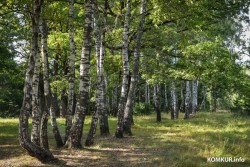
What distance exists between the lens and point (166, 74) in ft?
63.1

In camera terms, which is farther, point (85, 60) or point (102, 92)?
point (102, 92)

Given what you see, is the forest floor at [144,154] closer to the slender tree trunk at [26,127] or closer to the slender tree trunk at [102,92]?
the slender tree trunk at [26,127]

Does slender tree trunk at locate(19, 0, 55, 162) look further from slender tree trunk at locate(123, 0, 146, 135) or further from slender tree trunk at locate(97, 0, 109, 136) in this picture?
slender tree trunk at locate(123, 0, 146, 135)

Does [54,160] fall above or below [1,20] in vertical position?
below

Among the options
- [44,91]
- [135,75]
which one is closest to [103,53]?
[135,75]

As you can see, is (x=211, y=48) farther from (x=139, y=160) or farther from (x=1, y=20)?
(x=1, y=20)

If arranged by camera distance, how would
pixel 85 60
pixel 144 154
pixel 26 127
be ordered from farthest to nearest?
pixel 85 60
pixel 144 154
pixel 26 127

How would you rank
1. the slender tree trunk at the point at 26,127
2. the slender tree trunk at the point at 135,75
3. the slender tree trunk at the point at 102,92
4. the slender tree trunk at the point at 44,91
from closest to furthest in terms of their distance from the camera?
the slender tree trunk at the point at 26,127
the slender tree trunk at the point at 44,91
the slender tree trunk at the point at 102,92
the slender tree trunk at the point at 135,75

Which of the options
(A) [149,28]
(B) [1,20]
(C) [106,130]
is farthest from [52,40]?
(C) [106,130]

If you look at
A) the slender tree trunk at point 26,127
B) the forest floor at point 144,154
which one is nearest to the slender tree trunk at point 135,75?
the forest floor at point 144,154

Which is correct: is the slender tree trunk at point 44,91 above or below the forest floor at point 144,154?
above

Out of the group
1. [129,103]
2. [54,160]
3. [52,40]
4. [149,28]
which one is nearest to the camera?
[54,160]

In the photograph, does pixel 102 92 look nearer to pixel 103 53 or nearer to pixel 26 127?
pixel 103 53

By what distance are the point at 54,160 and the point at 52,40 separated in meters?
11.3
